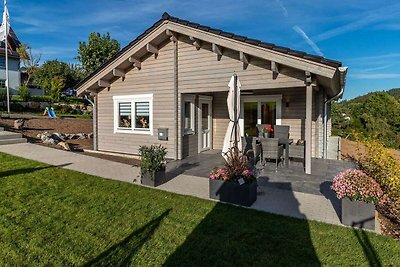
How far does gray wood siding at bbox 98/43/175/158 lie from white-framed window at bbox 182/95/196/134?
463 millimetres

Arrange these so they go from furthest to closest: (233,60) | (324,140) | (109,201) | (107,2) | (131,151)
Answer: (107,2) < (131,151) < (324,140) < (233,60) < (109,201)

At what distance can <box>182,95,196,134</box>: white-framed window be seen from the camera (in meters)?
10.5

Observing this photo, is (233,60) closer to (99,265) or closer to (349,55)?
(99,265)

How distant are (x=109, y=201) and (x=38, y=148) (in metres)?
7.17

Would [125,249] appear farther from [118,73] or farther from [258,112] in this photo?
[118,73]

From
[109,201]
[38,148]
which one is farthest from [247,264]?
[38,148]

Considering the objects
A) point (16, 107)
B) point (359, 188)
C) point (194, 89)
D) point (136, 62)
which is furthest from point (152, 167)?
point (16, 107)

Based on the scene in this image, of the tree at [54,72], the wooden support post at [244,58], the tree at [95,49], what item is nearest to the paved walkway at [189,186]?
the wooden support post at [244,58]

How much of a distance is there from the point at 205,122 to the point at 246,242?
8.38 m

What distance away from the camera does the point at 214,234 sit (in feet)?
13.2

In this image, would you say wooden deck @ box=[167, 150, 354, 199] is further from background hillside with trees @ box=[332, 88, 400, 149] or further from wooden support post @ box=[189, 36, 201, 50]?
background hillside with trees @ box=[332, 88, 400, 149]

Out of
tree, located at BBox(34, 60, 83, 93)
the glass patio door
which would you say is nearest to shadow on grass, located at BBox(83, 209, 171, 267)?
the glass patio door

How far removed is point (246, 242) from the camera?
3.79 m

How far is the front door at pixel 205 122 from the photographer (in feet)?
37.7
